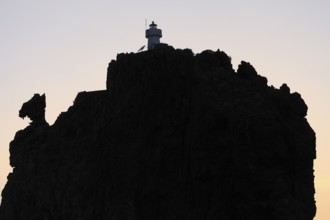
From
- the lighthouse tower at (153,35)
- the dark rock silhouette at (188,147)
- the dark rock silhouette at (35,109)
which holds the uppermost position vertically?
the lighthouse tower at (153,35)

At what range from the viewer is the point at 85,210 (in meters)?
74.8

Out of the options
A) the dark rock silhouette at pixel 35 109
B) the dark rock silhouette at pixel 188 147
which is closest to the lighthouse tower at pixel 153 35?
the dark rock silhouette at pixel 188 147

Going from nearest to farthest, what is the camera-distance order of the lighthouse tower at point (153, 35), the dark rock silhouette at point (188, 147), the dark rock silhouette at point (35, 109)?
the dark rock silhouette at point (188, 147) < the lighthouse tower at point (153, 35) < the dark rock silhouette at point (35, 109)

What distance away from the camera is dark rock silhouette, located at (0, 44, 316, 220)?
228ft

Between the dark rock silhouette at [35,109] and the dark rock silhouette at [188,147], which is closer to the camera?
the dark rock silhouette at [188,147]

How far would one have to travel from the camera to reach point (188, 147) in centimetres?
7088

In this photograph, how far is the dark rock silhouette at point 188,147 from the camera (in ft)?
228

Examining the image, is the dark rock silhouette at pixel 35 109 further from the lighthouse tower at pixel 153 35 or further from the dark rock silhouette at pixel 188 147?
the lighthouse tower at pixel 153 35

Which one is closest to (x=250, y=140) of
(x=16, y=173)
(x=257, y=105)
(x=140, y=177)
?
(x=257, y=105)

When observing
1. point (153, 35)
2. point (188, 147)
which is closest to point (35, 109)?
point (153, 35)

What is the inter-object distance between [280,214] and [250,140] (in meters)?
5.68

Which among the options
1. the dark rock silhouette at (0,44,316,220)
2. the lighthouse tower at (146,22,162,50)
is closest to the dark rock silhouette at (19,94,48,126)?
the dark rock silhouette at (0,44,316,220)

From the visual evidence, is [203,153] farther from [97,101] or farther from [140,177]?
[97,101]

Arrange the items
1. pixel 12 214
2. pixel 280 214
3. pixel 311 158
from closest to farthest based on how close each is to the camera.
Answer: pixel 280 214 < pixel 311 158 < pixel 12 214
